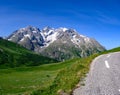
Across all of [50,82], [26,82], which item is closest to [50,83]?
[50,82]

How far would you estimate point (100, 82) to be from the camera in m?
23.1

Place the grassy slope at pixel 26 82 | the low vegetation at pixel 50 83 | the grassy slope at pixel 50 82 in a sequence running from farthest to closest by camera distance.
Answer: the grassy slope at pixel 26 82 → the grassy slope at pixel 50 82 → the low vegetation at pixel 50 83

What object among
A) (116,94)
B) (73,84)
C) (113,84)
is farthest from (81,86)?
(116,94)

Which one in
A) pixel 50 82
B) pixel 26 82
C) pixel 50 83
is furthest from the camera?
pixel 26 82

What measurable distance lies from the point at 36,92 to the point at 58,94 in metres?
2.38

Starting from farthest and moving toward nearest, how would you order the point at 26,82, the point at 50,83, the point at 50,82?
the point at 26,82
the point at 50,82
the point at 50,83

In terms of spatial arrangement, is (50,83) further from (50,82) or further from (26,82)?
(26,82)

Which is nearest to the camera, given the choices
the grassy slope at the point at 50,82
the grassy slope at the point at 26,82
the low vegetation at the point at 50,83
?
the low vegetation at the point at 50,83

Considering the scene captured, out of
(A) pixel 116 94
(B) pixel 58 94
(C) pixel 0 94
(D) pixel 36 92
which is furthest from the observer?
(C) pixel 0 94

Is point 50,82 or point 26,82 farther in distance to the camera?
point 26,82

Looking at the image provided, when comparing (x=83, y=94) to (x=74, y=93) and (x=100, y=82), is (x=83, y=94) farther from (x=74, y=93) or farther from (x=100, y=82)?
(x=100, y=82)

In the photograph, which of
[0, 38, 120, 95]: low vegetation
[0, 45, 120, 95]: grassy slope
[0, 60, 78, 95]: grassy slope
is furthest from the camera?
[0, 60, 78, 95]: grassy slope

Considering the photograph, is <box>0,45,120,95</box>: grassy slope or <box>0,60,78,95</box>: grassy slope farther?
<box>0,60,78,95</box>: grassy slope

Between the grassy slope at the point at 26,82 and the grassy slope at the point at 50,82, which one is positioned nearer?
the grassy slope at the point at 50,82
